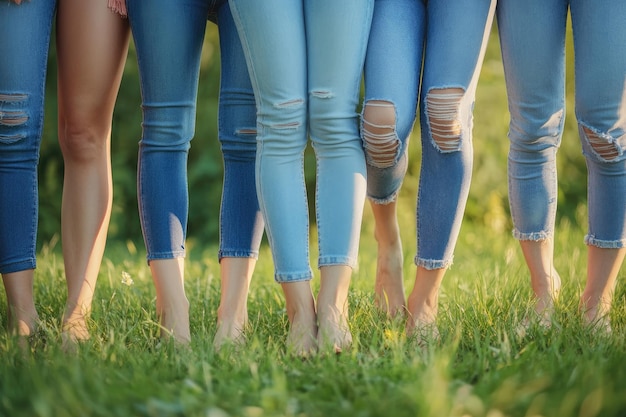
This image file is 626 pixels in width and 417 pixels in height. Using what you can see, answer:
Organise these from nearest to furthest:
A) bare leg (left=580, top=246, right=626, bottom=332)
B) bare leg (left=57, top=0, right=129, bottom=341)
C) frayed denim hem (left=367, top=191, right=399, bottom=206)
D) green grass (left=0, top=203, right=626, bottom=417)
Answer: green grass (left=0, top=203, right=626, bottom=417) < bare leg (left=57, top=0, right=129, bottom=341) < bare leg (left=580, top=246, right=626, bottom=332) < frayed denim hem (left=367, top=191, right=399, bottom=206)

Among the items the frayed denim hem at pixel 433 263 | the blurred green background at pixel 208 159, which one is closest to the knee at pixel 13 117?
the frayed denim hem at pixel 433 263

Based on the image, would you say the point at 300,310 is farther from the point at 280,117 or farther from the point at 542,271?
the point at 542,271

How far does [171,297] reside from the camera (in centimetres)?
242

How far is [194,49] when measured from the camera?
242cm

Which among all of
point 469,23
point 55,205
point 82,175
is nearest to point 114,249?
point 55,205

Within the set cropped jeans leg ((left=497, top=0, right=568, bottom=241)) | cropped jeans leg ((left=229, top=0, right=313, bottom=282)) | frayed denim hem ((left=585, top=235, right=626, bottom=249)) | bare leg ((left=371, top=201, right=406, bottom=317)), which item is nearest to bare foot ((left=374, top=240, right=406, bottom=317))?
bare leg ((left=371, top=201, right=406, bottom=317))

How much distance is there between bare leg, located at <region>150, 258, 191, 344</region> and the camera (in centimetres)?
241

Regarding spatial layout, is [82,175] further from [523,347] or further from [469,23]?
[523,347]

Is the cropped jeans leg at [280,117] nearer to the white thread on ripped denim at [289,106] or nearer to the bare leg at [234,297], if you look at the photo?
the white thread on ripped denim at [289,106]

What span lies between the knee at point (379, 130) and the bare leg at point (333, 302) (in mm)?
389

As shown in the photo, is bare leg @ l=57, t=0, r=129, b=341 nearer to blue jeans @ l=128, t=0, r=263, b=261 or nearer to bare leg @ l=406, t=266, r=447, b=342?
→ blue jeans @ l=128, t=0, r=263, b=261

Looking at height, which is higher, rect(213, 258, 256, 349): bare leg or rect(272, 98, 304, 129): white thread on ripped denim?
rect(272, 98, 304, 129): white thread on ripped denim

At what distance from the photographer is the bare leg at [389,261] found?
2.78 meters

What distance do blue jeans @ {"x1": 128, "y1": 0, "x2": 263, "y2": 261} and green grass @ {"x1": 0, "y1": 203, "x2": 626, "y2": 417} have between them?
1.09ft
